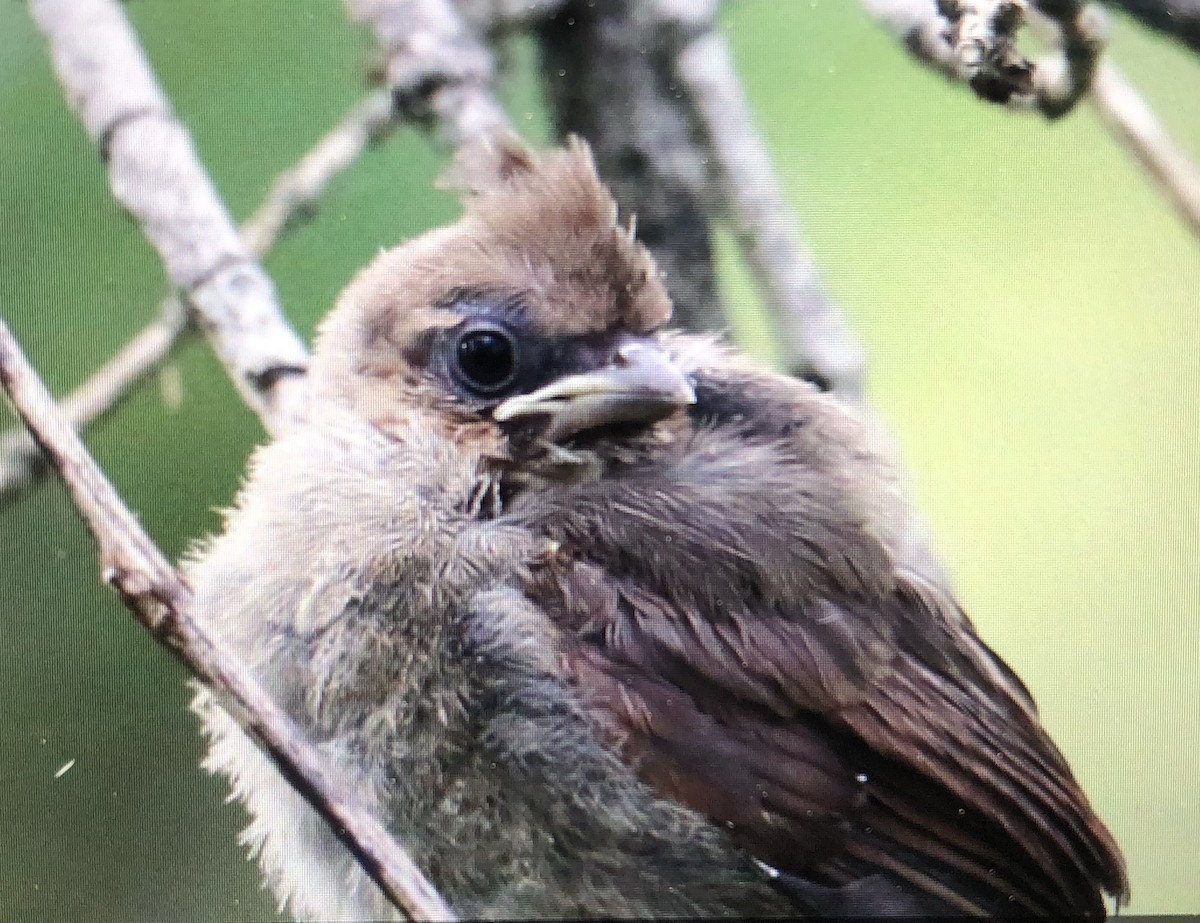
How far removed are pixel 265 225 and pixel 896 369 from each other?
2.85 feet

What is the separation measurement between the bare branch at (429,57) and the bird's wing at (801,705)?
0.60 metres

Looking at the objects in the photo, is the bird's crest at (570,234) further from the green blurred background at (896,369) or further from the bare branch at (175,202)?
the bare branch at (175,202)

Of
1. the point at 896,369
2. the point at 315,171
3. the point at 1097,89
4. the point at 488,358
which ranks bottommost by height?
the point at 896,369

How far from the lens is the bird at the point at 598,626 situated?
1458 millimetres

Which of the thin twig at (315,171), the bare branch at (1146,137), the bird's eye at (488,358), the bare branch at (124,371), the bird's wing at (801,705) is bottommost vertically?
the bird's wing at (801,705)

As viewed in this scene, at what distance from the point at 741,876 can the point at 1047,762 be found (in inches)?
16.7

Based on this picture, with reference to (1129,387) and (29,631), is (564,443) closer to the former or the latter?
(1129,387)

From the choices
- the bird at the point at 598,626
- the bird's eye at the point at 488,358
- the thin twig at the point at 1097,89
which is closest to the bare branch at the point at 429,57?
the bird at the point at 598,626

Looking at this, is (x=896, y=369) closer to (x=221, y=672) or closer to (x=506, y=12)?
(x=506, y=12)

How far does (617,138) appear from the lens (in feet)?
5.98

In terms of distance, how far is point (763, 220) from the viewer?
5.98 feet

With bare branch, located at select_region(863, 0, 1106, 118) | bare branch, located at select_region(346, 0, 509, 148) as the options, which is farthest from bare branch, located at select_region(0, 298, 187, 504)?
bare branch, located at select_region(863, 0, 1106, 118)

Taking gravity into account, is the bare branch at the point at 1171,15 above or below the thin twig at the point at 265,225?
below

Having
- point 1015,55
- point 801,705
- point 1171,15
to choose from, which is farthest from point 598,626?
point 1171,15
